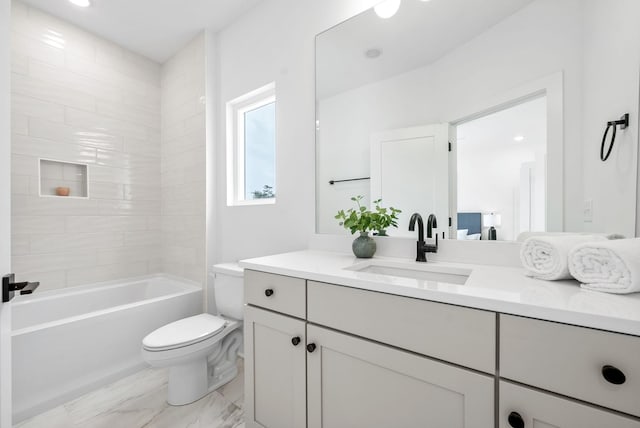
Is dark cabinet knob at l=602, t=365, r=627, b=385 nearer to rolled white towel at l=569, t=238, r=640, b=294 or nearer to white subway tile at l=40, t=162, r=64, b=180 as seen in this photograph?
rolled white towel at l=569, t=238, r=640, b=294

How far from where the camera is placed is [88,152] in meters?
2.36

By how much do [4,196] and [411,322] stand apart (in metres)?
1.37

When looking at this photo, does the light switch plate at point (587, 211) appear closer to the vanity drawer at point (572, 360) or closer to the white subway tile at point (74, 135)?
the vanity drawer at point (572, 360)

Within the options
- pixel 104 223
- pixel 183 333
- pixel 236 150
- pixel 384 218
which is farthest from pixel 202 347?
pixel 104 223

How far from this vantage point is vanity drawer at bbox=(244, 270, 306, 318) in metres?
1.10

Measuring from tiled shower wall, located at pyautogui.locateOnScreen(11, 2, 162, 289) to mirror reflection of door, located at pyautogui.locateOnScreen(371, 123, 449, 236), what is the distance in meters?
1.63

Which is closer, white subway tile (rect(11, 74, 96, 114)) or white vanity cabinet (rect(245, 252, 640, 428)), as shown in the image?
white vanity cabinet (rect(245, 252, 640, 428))

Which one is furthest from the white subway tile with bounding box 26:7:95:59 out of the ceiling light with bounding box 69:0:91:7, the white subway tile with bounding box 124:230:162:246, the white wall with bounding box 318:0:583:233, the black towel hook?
the black towel hook

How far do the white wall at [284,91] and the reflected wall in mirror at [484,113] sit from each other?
101 millimetres

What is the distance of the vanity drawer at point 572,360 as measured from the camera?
1.81 ft

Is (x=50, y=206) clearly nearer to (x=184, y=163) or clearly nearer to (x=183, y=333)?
(x=184, y=163)

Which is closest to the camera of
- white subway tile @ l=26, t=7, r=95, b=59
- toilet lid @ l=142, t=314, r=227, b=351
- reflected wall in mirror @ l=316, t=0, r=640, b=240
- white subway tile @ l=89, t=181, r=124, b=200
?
reflected wall in mirror @ l=316, t=0, r=640, b=240

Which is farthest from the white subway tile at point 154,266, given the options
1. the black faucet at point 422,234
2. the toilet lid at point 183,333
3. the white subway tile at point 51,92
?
the black faucet at point 422,234

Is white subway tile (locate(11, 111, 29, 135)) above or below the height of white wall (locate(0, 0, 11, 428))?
above
